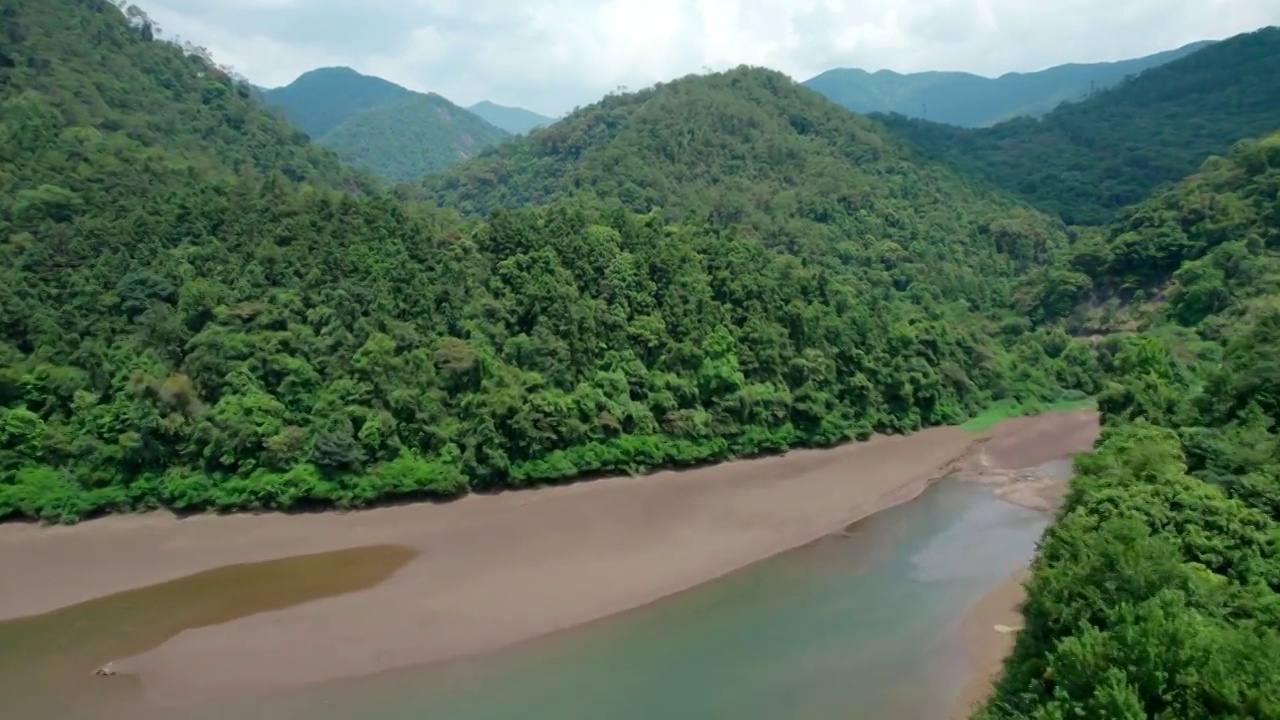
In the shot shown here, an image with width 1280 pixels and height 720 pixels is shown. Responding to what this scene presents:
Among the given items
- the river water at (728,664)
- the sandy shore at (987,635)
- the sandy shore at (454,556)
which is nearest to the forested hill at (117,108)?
the sandy shore at (454,556)

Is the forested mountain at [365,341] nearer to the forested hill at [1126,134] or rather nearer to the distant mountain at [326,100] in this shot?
the forested hill at [1126,134]

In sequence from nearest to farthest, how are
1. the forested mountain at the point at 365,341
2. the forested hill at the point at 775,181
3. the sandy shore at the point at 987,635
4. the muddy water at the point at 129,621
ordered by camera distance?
the sandy shore at the point at 987,635 → the muddy water at the point at 129,621 → the forested mountain at the point at 365,341 → the forested hill at the point at 775,181

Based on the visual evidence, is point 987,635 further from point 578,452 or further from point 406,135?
point 406,135

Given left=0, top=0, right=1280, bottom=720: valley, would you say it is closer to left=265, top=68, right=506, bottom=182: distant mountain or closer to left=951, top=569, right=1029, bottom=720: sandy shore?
left=951, top=569, right=1029, bottom=720: sandy shore

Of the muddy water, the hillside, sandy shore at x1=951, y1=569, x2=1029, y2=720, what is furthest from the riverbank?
the hillside

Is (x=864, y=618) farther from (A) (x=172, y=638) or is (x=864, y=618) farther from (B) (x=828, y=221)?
(B) (x=828, y=221)

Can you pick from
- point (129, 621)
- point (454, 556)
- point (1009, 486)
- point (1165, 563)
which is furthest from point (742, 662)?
point (1009, 486)
